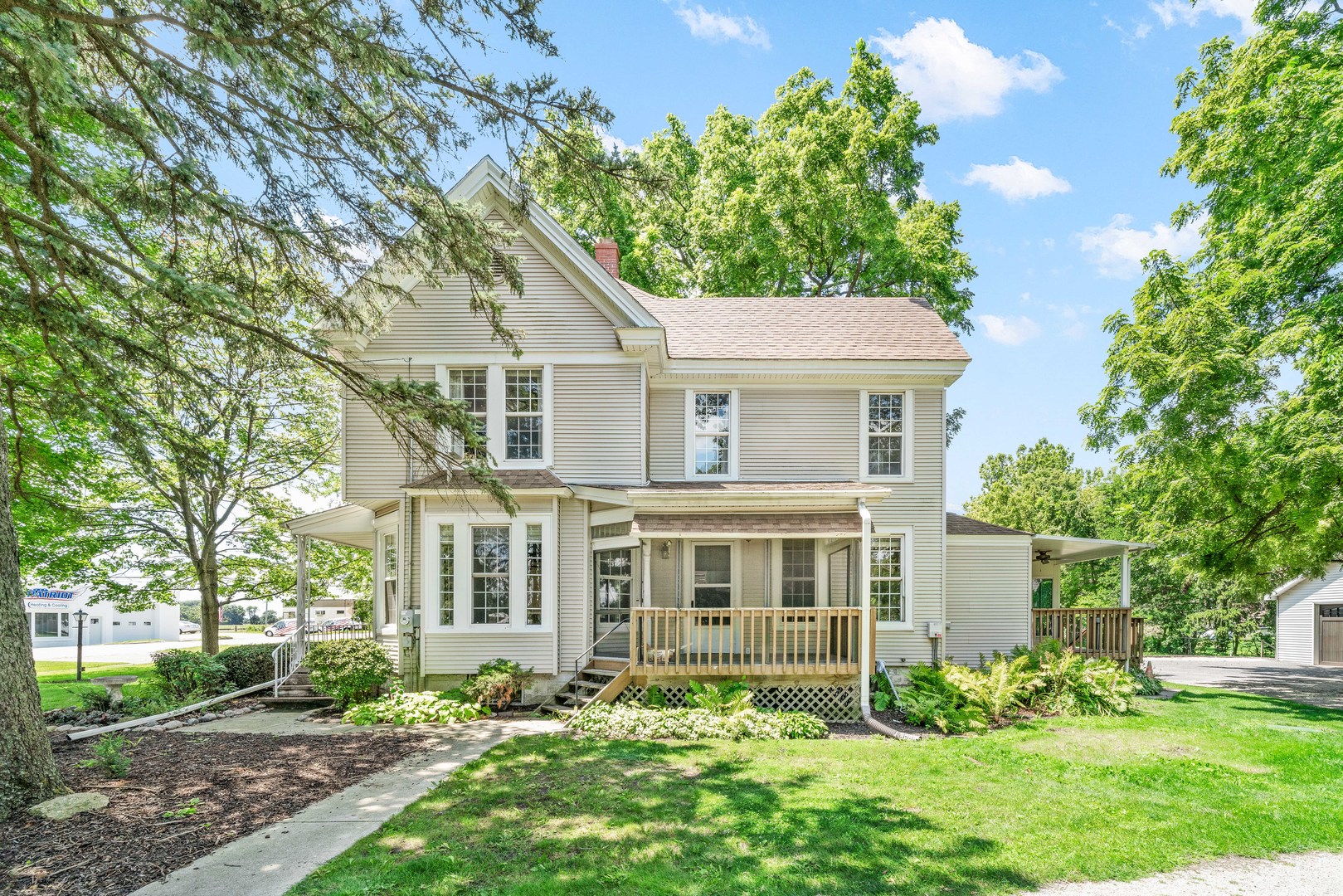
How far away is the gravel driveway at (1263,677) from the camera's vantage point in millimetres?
14454

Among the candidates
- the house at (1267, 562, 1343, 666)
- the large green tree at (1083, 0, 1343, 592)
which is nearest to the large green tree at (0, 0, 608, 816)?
the large green tree at (1083, 0, 1343, 592)

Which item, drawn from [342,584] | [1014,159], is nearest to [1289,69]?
[1014,159]

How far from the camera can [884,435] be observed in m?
13.2

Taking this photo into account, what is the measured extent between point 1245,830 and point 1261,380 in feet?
33.5

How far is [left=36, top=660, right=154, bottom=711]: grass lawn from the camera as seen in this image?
41.5 feet

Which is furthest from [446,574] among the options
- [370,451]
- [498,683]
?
[370,451]

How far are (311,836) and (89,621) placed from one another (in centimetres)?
4391

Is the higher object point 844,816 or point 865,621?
point 865,621

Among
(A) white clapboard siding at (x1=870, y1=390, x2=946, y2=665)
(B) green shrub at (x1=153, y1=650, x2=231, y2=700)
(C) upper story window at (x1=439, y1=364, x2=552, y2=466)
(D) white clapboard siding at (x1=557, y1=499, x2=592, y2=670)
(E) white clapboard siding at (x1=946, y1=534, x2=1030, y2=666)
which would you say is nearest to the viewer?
(D) white clapboard siding at (x1=557, y1=499, x2=592, y2=670)

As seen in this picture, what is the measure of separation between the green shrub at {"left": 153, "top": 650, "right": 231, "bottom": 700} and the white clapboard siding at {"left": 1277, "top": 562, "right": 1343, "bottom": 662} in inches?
1281

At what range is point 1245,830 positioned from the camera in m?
5.84

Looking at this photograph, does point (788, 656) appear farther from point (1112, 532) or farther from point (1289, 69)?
point (1112, 532)

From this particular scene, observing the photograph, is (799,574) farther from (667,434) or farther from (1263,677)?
(1263,677)

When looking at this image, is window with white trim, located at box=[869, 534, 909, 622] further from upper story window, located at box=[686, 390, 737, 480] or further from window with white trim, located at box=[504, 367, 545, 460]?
window with white trim, located at box=[504, 367, 545, 460]
